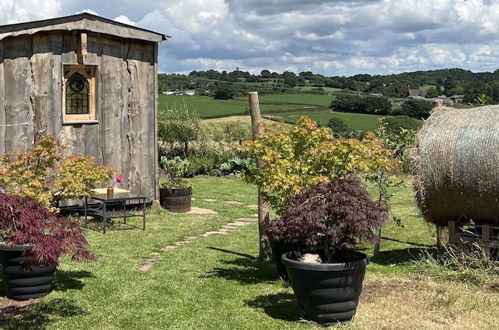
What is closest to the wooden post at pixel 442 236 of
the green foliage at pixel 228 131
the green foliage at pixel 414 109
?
the green foliage at pixel 228 131

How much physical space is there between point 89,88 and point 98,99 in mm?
354

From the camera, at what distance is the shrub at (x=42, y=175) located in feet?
27.3

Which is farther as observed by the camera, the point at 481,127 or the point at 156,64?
the point at 156,64

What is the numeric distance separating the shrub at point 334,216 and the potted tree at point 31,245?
2.65 meters

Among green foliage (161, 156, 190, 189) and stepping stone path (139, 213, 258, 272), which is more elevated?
green foliage (161, 156, 190, 189)

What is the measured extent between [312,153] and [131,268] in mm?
3493

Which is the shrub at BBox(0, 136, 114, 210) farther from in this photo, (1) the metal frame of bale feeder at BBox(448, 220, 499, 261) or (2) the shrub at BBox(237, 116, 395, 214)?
(1) the metal frame of bale feeder at BBox(448, 220, 499, 261)

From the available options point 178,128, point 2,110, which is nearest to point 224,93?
point 178,128

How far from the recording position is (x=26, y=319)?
693cm

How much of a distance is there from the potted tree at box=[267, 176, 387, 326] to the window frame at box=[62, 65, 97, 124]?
7735 millimetres

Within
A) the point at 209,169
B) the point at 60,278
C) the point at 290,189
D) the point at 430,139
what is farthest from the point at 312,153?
the point at 209,169

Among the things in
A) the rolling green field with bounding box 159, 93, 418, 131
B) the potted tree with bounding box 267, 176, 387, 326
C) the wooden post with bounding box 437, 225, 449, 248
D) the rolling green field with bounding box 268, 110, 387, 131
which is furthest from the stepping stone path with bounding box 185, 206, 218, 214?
the rolling green field with bounding box 268, 110, 387, 131

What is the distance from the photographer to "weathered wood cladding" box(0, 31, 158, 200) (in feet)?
44.2

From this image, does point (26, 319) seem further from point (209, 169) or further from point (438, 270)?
point (209, 169)
